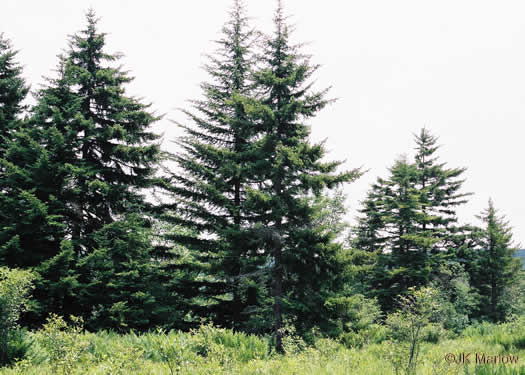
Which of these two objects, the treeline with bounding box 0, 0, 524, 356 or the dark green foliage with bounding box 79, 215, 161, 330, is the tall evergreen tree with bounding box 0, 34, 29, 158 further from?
the dark green foliage with bounding box 79, 215, 161, 330

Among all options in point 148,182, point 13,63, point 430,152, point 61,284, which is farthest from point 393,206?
point 13,63

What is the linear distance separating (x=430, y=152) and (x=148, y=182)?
25445 mm

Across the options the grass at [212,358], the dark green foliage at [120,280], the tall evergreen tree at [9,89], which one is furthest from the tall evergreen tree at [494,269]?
the tall evergreen tree at [9,89]

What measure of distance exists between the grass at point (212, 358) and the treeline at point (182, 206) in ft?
9.44

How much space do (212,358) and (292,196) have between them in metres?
7.50

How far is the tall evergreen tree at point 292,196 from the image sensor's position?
11188 mm

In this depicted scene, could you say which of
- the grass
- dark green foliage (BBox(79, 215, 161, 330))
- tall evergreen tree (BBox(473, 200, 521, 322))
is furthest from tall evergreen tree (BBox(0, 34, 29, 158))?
tall evergreen tree (BBox(473, 200, 521, 322))

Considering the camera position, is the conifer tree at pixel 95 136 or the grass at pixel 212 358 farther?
the conifer tree at pixel 95 136

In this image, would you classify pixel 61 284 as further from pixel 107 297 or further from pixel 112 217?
pixel 112 217

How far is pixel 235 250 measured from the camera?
1219cm

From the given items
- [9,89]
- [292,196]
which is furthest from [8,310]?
[9,89]

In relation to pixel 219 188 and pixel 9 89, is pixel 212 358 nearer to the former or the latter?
pixel 219 188

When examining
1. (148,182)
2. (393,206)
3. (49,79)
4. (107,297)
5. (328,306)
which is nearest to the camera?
(328,306)

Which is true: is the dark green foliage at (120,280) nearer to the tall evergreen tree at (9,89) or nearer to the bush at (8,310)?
the bush at (8,310)
